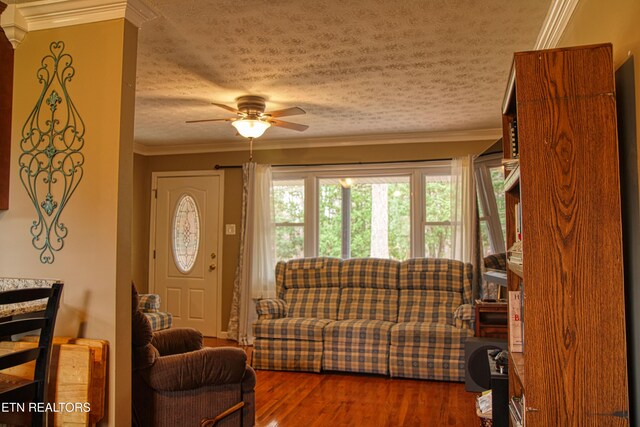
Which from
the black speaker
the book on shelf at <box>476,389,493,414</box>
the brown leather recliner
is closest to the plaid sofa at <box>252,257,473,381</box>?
the black speaker

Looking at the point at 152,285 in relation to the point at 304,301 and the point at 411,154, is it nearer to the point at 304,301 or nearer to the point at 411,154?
the point at 304,301

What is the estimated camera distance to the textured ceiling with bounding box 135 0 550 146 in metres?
2.46

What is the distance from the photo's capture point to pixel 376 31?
106 inches

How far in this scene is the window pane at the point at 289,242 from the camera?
5.89m

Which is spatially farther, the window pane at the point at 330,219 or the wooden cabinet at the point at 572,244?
the window pane at the point at 330,219

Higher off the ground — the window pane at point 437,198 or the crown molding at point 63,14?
the crown molding at point 63,14

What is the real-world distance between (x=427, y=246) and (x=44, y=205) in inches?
159

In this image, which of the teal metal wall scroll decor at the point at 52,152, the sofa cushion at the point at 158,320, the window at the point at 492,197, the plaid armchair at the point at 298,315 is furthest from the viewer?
the plaid armchair at the point at 298,315

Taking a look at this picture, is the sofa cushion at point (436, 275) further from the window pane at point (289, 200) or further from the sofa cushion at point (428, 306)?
the window pane at point (289, 200)

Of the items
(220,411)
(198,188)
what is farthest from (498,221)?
(198,188)

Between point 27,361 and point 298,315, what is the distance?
3.40 m

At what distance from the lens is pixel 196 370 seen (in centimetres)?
250

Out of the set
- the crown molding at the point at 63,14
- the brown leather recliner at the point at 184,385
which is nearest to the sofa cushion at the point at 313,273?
the brown leather recliner at the point at 184,385

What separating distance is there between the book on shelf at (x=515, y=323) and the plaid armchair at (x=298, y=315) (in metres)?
2.69
